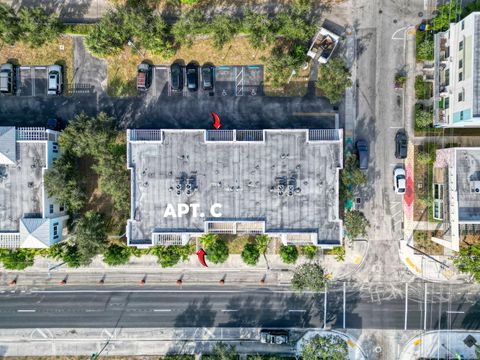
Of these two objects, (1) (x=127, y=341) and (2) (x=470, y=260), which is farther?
(1) (x=127, y=341)

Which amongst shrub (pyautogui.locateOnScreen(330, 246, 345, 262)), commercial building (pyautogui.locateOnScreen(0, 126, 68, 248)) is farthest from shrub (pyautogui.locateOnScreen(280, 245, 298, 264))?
commercial building (pyautogui.locateOnScreen(0, 126, 68, 248))

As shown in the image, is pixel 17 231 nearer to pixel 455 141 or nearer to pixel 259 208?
pixel 259 208

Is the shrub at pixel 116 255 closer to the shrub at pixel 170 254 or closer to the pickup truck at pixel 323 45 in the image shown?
the shrub at pixel 170 254

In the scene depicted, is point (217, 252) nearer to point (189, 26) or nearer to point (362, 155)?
point (362, 155)

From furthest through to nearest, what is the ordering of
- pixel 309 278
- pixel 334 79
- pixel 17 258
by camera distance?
pixel 17 258 < pixel 334 79 < pixel 309 278

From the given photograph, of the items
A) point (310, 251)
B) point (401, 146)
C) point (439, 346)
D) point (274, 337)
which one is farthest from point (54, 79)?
point (439, 346)

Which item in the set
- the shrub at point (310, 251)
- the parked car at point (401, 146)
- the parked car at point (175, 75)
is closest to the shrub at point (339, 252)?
the shrub at point (310, 251)

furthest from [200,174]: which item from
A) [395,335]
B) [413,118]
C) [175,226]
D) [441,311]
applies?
[441,311]

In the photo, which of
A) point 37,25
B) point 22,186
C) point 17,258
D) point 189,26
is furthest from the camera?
point 17,258
